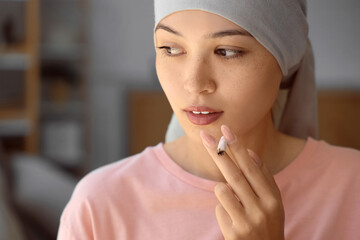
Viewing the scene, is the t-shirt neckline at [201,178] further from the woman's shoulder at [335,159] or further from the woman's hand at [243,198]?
the woman's hand at [243,198]

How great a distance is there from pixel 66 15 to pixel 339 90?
2524 millimetres

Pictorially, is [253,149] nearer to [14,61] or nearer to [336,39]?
[336,39]

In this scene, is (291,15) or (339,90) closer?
(291,15)

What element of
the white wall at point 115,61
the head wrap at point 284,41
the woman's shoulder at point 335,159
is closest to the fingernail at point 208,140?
the head wrap at point 284,41

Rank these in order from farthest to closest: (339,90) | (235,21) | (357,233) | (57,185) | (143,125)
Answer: (143,125) < (339,90) < (57,185) < (357,233) < (235,21)

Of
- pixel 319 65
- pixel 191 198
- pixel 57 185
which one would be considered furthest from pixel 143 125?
pixel 191 198

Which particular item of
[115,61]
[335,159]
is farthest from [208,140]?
[115,61]

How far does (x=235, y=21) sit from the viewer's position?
966 millimetres

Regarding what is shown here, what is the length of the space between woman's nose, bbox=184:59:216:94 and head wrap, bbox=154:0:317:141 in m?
0.10

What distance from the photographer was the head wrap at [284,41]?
973mm

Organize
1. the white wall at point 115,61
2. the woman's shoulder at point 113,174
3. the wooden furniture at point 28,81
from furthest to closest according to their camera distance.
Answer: the white wall at point 115,61 → the wooden furniture at point 28,81 → the woman's shoulder at point 113,174

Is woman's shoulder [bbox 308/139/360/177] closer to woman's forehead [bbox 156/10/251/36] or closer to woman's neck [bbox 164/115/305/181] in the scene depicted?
woman's neck [bbox 164/115/305/181]

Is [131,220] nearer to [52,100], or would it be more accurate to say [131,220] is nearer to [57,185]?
[57,185]

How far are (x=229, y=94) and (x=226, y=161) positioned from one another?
0.17m
